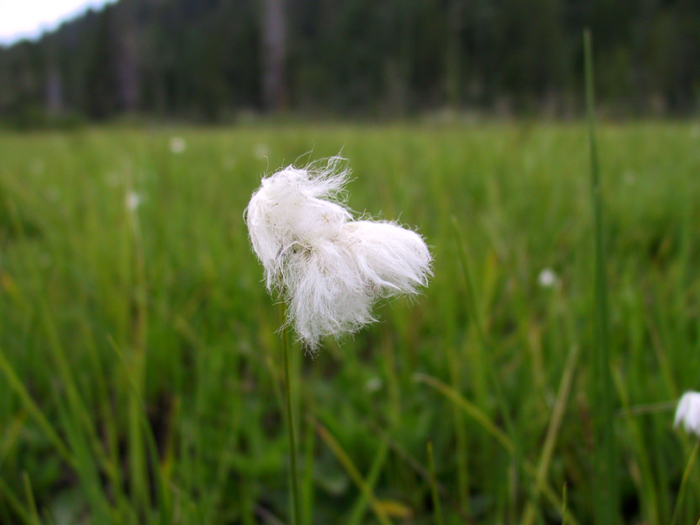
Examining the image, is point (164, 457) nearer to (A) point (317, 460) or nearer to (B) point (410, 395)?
(A) point (317, 460)

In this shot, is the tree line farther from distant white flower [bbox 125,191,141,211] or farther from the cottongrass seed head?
the cottongrass seed head

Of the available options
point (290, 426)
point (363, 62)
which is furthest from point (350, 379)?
point (363, 62)

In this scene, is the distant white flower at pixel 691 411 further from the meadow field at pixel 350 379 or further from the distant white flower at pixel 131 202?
the distant white flower at pixel 131 202

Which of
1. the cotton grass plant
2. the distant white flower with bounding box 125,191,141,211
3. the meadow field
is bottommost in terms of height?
the meadow field

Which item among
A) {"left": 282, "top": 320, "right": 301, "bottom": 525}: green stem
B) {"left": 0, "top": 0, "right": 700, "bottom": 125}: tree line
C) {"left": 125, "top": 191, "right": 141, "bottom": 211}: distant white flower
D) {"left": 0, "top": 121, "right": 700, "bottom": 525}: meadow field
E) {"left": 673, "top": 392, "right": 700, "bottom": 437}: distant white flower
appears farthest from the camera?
{"left": 0, "top": 0, "right": 700, "bottom": 125}: tree line

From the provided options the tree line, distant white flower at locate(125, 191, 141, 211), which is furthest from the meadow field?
the tree line

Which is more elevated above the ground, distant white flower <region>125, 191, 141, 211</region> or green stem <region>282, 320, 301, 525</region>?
distant white flower <region>125, 191, 141, 211</region>
